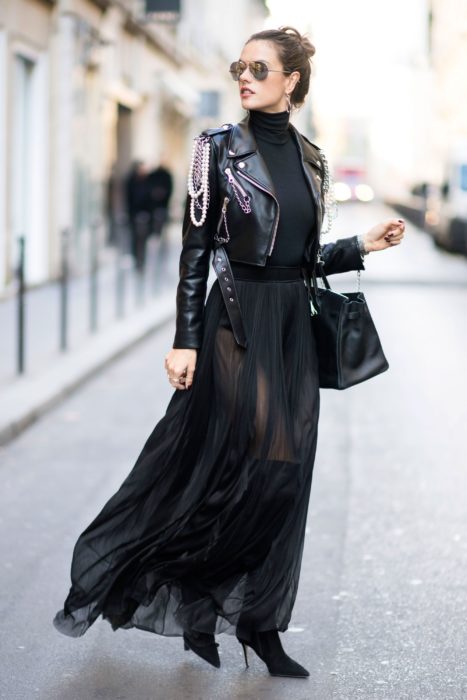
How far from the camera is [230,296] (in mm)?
3889

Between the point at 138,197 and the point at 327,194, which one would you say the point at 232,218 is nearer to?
the point at 327,194

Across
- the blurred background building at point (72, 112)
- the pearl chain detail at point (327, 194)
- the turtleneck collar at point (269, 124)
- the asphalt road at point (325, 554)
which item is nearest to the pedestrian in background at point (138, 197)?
the blurred background building at point (72, 112)

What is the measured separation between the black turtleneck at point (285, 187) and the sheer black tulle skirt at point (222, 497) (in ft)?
0.26

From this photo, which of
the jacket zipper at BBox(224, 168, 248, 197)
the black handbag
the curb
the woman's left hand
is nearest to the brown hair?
the jacket zipper at BBox(224, 168, 248, 197)

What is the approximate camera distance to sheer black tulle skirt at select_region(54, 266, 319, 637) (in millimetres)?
3898

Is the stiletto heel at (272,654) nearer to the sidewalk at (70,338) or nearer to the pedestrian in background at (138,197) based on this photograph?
the sidewalk at (70,338)

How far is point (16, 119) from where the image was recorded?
61.0ft

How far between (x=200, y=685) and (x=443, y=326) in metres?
11.4

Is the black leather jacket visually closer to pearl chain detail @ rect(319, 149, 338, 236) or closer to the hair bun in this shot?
pearl chain detail @ rect(319, 149, 338, 236)

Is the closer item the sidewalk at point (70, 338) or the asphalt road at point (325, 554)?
the asphalt road at point (325, 554)

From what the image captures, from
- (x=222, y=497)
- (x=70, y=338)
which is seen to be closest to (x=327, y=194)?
(x=222, y=497)

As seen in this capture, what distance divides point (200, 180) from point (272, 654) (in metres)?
1.39

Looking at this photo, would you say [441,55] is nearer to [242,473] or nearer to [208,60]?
[208,60]

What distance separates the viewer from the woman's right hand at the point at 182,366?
3.95 meters
